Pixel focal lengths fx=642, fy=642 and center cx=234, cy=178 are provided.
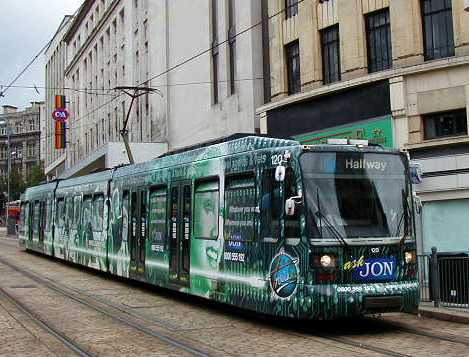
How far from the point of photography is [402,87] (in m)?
18.3

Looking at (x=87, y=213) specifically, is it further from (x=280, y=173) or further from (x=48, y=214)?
(x=280, y=173)

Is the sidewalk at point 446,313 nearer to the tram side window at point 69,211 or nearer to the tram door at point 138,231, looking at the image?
the tram door at point 138,231

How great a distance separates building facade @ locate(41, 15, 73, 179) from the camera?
232 ft

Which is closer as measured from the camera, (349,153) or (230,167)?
(349,153)

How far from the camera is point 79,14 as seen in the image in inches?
2389

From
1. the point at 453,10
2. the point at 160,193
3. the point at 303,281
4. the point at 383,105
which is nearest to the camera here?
the point at 303,281

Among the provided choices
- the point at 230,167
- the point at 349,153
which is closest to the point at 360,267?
the point at 349,153

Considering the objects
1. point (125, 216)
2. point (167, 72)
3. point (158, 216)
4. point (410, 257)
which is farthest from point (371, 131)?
point (167, 72)

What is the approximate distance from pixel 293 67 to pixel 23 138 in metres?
92.5

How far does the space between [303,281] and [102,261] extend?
10.0 meters

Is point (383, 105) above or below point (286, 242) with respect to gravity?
above

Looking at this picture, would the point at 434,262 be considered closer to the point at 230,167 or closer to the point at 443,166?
the point at 230,167

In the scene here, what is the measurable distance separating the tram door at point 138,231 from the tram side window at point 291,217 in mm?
5989

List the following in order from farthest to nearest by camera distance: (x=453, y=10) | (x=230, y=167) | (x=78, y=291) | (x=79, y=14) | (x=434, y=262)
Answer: (x=79, y=14) → (x=453, y=10) → (x=78, y=291) → (x=434, y=262) → (x=230, y=167)
